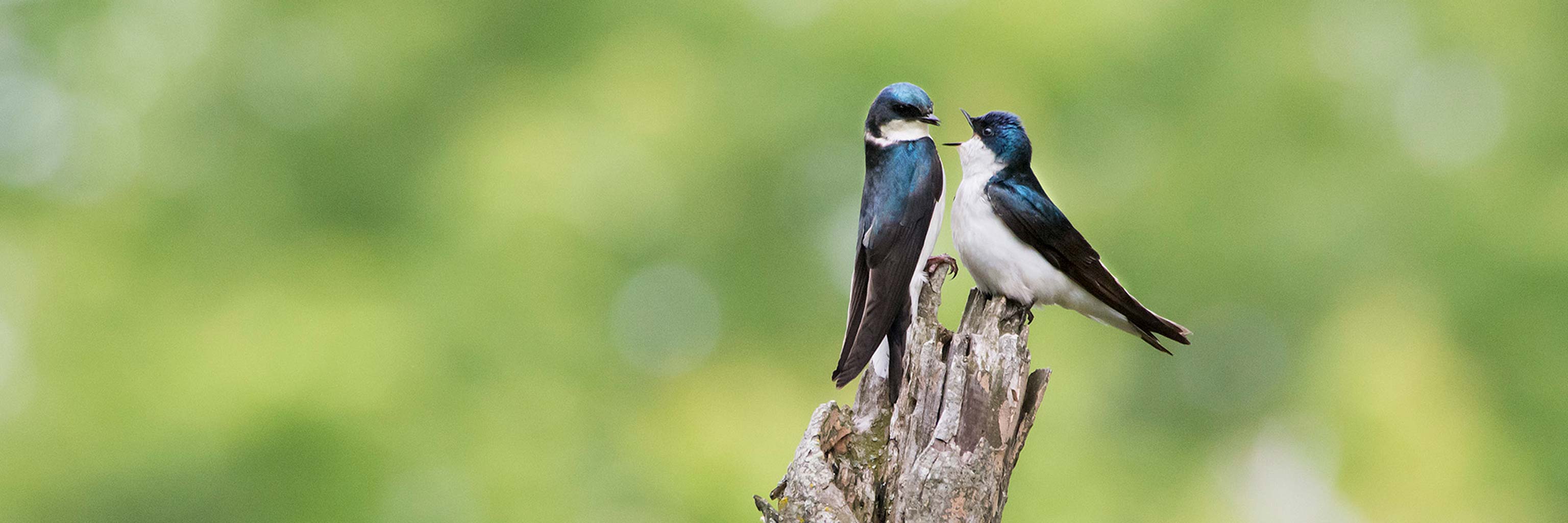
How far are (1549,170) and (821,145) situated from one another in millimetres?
4837

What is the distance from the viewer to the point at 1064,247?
13.1 ft

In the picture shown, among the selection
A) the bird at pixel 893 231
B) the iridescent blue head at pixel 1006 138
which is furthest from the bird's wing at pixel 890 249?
the iridescent blue head at pixel 1006 138

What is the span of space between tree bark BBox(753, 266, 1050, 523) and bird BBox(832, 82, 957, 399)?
0.19 m

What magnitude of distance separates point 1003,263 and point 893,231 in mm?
392

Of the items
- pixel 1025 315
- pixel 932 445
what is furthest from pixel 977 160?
pixel 932 445

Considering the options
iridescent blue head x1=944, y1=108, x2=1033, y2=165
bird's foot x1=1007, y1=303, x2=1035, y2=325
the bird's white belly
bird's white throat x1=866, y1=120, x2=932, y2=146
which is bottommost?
bird's foot x1=1007, y1=303, x2=1035, y2=325

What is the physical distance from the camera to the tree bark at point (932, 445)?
3451 millimetres

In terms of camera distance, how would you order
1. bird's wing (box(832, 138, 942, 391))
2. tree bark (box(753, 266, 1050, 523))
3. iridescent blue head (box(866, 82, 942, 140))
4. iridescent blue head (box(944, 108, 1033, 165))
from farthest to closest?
1. iridescent blue head (box(866, 82, 942, 140))
2. iridescent blue head (box(944, 108, 1033, 165))
3. bird's wing (box(832, 138, 942, 391))
4. tree bark (box(753, 266, 1050, 523))

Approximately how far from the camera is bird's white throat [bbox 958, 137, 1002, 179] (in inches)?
162

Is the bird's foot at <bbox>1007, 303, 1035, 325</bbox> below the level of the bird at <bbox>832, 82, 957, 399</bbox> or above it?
below

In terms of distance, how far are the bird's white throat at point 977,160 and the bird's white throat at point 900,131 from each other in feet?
0.75

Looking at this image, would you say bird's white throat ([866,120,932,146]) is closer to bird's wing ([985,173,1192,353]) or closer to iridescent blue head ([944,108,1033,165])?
iridescent blue head ([944,108,1033,165])

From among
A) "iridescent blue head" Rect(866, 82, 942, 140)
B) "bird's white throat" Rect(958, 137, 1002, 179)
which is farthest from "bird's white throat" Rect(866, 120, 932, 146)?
"bird's white throat" Rect(958, 137, 1002, 179)

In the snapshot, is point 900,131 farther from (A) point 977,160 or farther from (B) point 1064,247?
(B) point 1064,247
